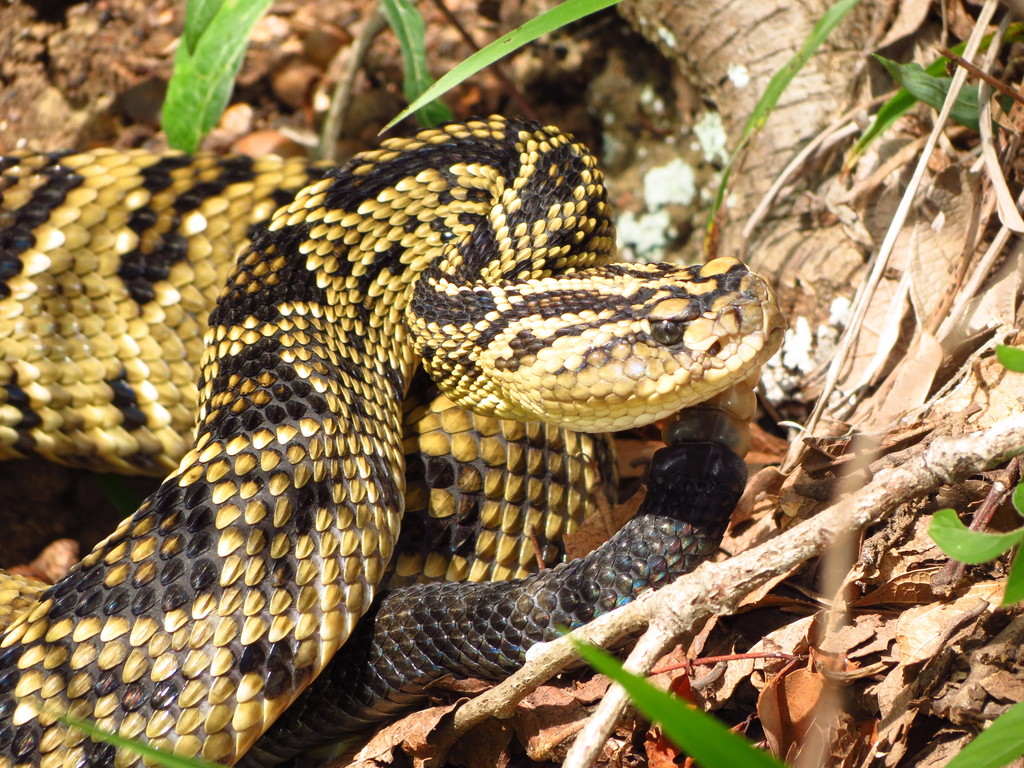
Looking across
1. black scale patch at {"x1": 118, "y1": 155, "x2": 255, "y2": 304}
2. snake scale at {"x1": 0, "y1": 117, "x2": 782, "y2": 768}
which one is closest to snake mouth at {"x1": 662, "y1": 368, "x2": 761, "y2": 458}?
snake scale at {"x1": 0, "y1": 117, "x2": 782, "y2": 768}

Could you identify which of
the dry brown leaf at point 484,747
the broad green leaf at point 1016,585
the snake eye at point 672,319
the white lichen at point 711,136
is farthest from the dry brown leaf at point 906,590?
the white lichen at point 711,136

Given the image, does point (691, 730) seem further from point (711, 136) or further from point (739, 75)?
point (711, 136)

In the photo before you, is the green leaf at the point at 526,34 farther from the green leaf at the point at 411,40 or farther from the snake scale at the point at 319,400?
the green leaf at the point at 411,40

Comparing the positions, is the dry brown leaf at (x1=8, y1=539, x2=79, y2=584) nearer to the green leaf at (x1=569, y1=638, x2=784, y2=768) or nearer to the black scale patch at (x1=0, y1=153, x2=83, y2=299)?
the black scale patch at (x1=0, y1=153, x2=83, y2=299)

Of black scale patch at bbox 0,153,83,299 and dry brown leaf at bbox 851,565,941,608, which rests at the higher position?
black scale patch at bbox 0,153,83,299

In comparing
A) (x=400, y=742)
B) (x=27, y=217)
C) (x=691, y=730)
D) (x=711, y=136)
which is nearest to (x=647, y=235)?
(x=711, y=136)

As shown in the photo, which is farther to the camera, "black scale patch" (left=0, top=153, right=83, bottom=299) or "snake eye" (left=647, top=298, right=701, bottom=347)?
"black scale patch" (left=0, top=153, right=83, bottom=299)
